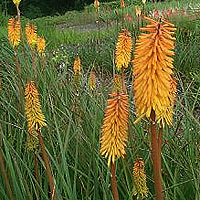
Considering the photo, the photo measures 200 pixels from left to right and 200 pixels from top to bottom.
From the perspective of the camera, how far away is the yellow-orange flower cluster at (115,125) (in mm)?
1083

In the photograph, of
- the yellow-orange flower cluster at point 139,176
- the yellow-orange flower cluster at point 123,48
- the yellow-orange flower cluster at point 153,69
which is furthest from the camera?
the yellow-orange flower cluster at point 123,48

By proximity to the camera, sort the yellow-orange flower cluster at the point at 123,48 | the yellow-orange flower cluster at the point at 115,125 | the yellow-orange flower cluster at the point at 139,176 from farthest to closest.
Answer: the yellow-orange flower cluster at the point at 123,48
the yellow-orange flower cluster at the point at 139,176
the yellow-orange flower cluster at the point at 115,125

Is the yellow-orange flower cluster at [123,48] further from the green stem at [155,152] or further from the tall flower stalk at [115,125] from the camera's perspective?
the green stem at [155,152]

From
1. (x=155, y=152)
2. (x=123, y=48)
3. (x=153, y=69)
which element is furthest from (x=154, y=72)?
(x=123, y=48)

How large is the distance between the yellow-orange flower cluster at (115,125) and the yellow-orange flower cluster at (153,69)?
0.31ft

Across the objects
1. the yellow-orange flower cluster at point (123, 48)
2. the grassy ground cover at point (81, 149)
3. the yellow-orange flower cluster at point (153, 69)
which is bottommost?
the grassy ground cover at point (81, 149)

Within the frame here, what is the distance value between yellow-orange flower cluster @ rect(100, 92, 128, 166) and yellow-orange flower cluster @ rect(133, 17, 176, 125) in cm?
9

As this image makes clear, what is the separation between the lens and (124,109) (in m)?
1.09

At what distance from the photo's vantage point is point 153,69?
3.15 feet

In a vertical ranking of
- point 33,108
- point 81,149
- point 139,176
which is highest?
point 33,108

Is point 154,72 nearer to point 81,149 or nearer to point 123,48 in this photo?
point 123,48

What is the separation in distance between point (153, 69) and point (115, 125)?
0.20 metres

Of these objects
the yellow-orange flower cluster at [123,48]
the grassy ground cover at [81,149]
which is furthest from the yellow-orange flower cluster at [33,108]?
the yellow-orange flower cluster at [123,48]

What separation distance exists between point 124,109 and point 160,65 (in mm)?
178
